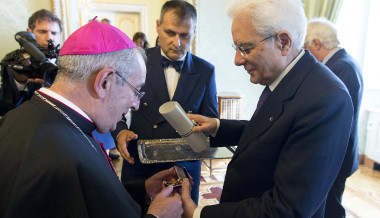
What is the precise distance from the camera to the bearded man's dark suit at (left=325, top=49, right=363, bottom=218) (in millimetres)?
2326

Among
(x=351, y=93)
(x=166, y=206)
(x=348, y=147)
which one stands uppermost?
(x=351, y=93)

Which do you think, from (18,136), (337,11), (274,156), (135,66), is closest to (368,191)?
(337,11)

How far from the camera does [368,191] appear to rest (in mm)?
3500

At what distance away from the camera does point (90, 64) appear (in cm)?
92

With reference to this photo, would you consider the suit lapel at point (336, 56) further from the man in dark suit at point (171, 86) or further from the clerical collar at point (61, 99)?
the clerical collar at point (61, 99)

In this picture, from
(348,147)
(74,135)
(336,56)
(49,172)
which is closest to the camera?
(49,172)

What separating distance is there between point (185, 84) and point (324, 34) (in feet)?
6.08

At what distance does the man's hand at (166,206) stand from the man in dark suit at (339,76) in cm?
187

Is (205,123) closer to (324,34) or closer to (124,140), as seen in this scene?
(124,140)

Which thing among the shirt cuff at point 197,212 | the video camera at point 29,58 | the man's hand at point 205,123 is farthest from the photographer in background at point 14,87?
the shirt cuff at point 197,212

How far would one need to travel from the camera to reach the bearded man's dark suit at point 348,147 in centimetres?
233

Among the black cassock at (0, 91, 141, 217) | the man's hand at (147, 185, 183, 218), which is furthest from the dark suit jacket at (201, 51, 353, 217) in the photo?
the black cassock at (0, 91, 141, 217)

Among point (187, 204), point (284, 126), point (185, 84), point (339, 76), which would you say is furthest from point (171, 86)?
point (339, 76)

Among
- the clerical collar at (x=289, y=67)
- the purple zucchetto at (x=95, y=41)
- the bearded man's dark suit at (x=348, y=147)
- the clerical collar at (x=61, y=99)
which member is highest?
the purple zucchetto at (x=95, y=41)
